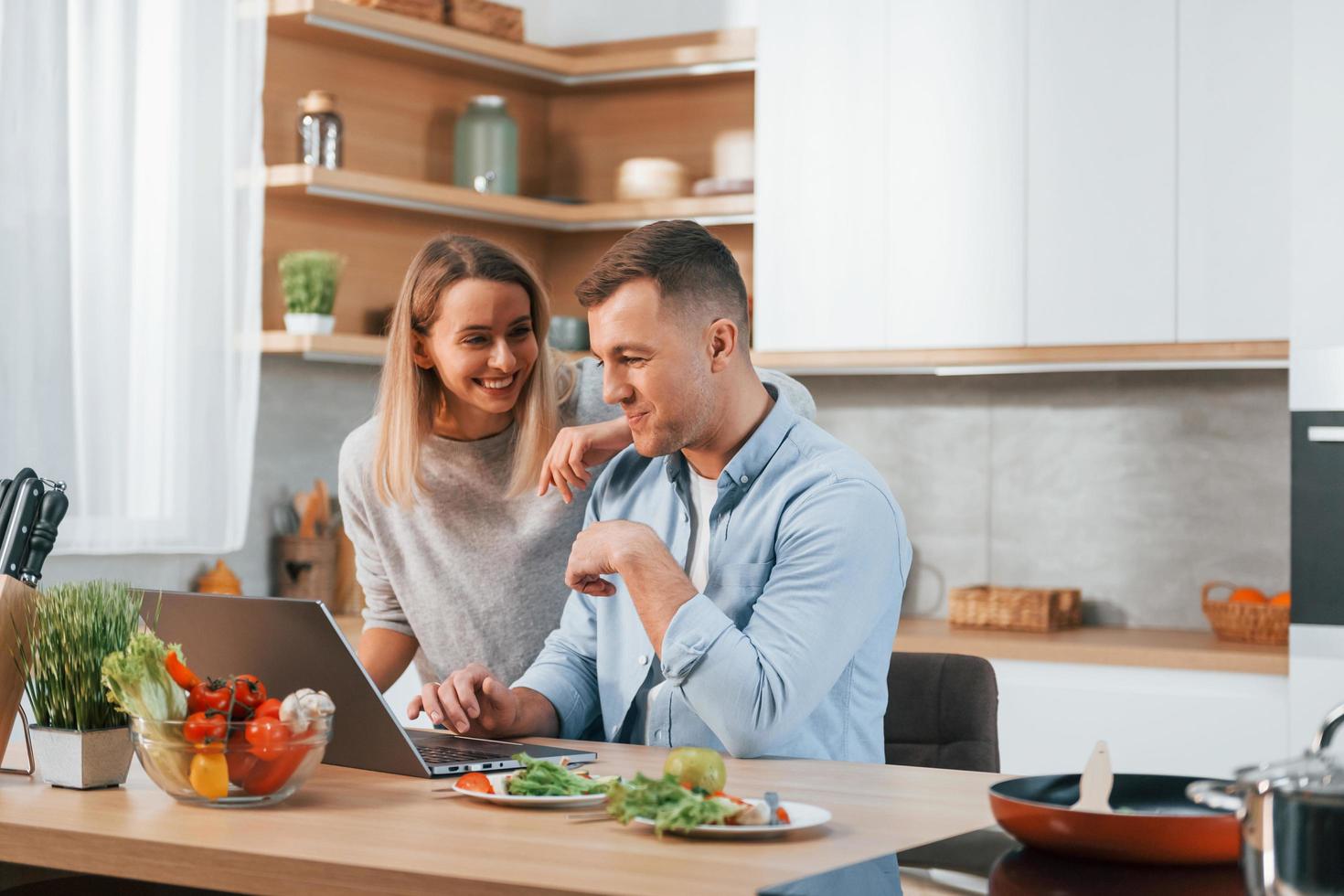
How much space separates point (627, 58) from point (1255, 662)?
7.61 ft

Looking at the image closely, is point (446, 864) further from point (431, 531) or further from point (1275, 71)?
point (1275, 71)

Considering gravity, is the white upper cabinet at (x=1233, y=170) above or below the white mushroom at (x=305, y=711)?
above

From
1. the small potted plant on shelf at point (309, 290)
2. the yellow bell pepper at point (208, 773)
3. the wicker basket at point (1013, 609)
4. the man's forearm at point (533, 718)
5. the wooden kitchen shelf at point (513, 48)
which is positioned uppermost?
the wooden kitchen shelf at point (513, 48)

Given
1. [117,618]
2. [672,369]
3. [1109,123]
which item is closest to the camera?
[117,618]

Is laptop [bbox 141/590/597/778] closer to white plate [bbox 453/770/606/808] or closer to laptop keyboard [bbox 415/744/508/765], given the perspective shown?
laptop keyboard [bbox 415/744/508/765]

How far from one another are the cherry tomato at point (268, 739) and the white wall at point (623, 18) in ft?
11.3

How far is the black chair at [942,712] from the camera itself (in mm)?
2199

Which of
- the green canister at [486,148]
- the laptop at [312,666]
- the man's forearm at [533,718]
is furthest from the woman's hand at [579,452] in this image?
the green canister at [486,148]

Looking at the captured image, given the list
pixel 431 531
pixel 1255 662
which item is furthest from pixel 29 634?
pixel 1255 662

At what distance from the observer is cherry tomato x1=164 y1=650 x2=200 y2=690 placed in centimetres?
156

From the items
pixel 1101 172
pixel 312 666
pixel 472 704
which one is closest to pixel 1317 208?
pixel 1101 172

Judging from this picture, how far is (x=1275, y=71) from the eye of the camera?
12.2ft

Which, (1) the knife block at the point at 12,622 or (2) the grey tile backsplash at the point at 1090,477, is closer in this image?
(1) the knife block at the point at 12,622

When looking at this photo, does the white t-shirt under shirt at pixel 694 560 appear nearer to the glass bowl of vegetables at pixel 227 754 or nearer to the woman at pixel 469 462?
the woman at pixel 469 462
